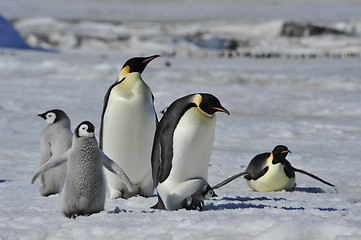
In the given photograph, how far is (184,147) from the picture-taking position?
11.2 feet

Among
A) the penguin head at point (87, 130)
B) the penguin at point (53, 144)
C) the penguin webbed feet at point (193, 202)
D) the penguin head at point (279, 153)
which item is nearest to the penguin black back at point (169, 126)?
the penguin webbed feet at point (193, 202)

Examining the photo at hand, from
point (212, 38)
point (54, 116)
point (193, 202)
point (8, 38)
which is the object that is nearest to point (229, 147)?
point (54, 116)

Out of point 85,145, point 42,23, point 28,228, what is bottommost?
point 42,23

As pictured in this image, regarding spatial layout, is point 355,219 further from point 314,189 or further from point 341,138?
point 341,138

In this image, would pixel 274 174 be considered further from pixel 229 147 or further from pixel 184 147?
pixel 229 147

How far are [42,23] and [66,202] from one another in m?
51.3

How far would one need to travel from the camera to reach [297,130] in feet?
26.0

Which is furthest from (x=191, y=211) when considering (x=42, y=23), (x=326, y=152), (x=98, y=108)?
(x=42, y=23)

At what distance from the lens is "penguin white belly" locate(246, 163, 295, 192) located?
446 centimetres

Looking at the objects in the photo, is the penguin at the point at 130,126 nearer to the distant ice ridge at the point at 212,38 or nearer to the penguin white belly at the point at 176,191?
the penguin white belly at the point at 176,191

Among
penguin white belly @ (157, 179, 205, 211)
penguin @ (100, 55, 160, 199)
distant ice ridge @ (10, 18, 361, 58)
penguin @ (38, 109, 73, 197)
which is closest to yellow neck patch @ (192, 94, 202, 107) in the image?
penguin white belly @ (157, 179, 205, 211)

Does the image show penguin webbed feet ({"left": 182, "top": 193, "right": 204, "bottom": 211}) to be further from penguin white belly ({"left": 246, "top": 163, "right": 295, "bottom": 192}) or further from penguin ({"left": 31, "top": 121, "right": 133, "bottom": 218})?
penguin white belly ({"left": 246, "top": 163, "right": 295, "bottom": 192})

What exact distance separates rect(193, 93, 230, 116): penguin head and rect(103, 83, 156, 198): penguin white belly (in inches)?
32.4

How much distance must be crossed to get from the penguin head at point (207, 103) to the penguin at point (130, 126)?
827 mm
